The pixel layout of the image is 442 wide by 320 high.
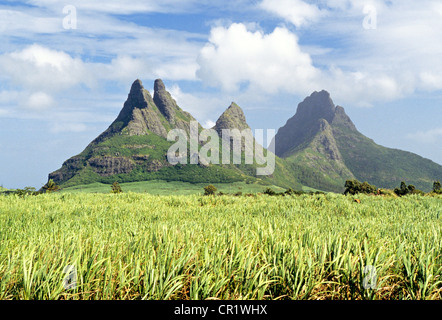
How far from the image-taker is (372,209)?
37.7 feet

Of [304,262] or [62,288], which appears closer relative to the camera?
[62,288]

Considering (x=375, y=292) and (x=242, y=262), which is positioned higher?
(x=242, y=262)
